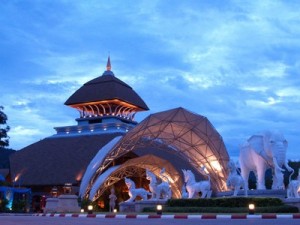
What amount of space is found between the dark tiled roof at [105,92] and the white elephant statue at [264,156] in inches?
1507

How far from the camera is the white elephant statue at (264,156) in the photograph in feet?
92.6

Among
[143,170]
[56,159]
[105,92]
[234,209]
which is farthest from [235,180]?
[105,92]

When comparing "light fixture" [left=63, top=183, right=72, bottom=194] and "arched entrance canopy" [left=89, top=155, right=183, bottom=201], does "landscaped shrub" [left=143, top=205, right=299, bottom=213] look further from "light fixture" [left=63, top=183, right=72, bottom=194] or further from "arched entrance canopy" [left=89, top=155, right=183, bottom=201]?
"light fixture" [left=63, top=183, right=72, bottom=194]

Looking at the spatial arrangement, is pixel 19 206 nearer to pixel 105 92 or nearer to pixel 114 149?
pixel 114 149

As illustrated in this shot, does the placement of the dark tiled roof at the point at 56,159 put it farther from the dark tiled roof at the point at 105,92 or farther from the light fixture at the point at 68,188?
the dark tiled roof at the point at 105,92

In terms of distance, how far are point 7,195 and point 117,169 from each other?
11.3 m

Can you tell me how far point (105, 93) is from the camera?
226 feet

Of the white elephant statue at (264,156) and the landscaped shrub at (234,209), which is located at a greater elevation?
the white elephant statue at (264,156)

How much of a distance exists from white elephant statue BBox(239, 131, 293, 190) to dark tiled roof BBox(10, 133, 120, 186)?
28.2m

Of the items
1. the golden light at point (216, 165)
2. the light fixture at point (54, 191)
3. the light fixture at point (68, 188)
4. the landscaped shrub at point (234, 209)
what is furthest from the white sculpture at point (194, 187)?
the light fixture at point (54, 191)

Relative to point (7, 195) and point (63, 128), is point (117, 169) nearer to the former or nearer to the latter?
point (7, 195)

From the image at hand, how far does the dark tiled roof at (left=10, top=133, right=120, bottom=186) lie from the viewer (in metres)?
56.7

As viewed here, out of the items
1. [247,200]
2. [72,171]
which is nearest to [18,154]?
[72,171]

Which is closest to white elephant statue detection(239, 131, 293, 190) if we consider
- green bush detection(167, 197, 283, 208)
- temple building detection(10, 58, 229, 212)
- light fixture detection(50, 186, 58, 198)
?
green bush detection(167, 197, 283, 208)
